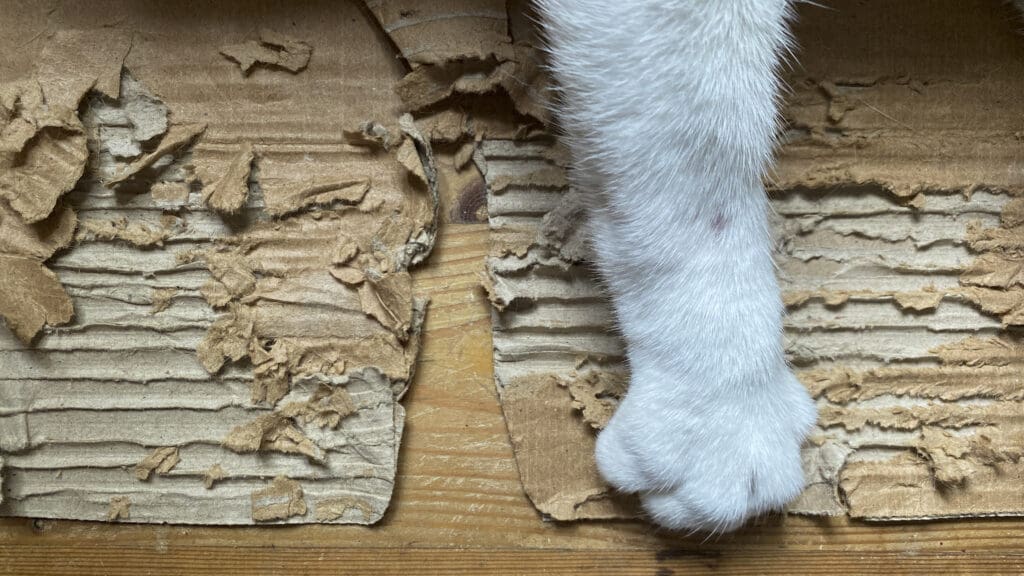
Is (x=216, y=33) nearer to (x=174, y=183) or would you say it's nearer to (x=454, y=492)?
(x=174, y=183)

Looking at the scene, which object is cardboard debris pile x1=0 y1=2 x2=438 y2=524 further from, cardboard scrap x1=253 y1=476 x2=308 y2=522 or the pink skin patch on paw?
the pink skin patch on paw

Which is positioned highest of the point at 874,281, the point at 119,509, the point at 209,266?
the point at 874,281

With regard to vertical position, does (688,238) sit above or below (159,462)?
above

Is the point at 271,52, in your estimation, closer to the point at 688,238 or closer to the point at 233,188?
the point at 233,188

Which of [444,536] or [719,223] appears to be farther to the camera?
[444,536]

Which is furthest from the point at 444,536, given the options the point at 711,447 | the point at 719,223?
the point at 719,223
